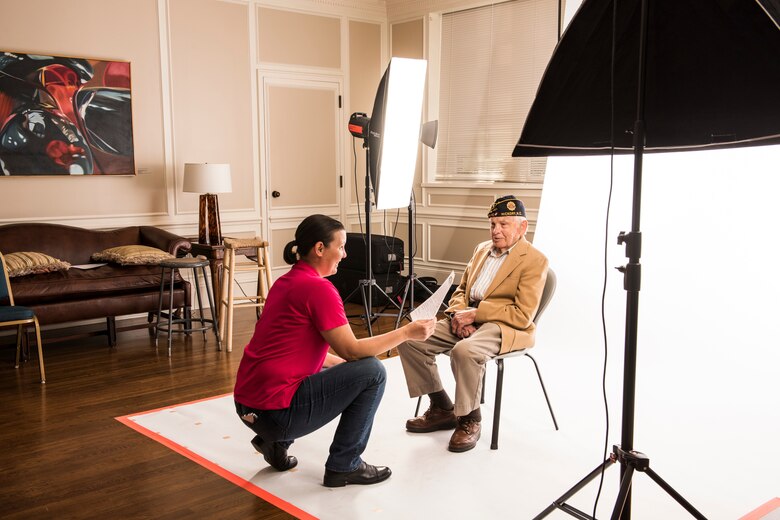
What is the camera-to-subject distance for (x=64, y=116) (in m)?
5.69

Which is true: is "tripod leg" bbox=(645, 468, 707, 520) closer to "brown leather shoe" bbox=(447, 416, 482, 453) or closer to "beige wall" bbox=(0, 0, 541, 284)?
"brown leather shoe" bbox=(447, 416, 482, 453)

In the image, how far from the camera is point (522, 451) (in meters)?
3.22

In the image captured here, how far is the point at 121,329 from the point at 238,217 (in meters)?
1.79

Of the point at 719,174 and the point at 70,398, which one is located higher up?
the point at 719,174

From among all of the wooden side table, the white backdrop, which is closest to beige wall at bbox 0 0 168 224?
the wooden side table

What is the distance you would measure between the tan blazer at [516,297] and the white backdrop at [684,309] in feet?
1.93

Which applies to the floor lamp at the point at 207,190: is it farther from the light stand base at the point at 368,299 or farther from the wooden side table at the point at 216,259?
the light stand base at the point at 368,299

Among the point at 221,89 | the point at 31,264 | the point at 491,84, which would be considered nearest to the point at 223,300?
the point at 31,264

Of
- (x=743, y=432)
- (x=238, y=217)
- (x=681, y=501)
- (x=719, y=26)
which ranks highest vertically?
(x=719, y=26)

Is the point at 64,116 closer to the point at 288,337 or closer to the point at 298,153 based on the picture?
the point at 298,153

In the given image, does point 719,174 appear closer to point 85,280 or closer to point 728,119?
point 728,119

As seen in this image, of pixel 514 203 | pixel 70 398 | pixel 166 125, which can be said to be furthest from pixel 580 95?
pixel 166 125

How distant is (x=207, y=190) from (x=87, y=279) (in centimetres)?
119

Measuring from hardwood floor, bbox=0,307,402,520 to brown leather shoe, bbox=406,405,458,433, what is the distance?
90cm
